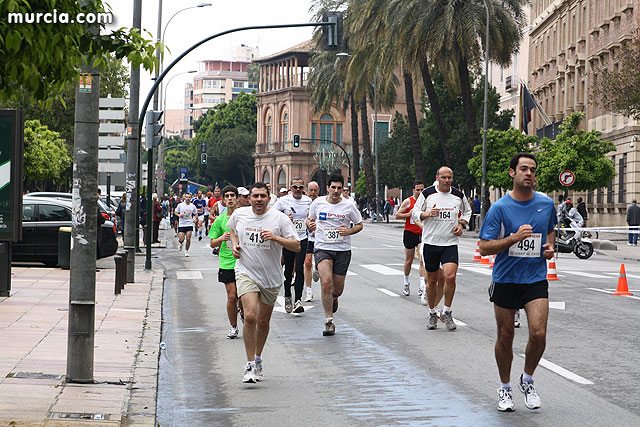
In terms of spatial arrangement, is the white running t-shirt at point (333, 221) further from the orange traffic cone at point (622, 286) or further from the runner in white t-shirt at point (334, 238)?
the orange traffic cone at point (622, 286)

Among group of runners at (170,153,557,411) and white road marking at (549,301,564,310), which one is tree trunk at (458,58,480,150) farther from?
group of runners at (170,153,557,411)

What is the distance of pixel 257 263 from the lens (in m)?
8.88

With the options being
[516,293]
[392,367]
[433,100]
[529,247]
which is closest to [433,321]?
[392,367]

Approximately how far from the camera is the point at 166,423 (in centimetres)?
723

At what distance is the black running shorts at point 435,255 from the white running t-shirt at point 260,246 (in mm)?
3649

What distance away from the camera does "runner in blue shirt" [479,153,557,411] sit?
7469mm

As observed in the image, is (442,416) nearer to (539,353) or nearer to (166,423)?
(539,353)

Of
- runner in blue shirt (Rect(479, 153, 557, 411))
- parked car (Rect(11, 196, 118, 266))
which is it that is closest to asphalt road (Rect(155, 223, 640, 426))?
runner in blue shirt (Rect(479, 153, 557, 411))

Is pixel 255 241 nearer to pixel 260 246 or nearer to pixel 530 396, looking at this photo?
pixel 260 246

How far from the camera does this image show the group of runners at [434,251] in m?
7.50

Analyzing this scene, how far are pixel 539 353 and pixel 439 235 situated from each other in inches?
197

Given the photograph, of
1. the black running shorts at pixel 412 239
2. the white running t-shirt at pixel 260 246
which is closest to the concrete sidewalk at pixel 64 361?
the white running t-shirt at pixel 260 246

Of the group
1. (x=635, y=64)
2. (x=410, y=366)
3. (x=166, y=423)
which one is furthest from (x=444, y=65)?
(x=166, y=423)

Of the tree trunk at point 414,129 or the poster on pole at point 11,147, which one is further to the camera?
the tree trunk at point 414,129
